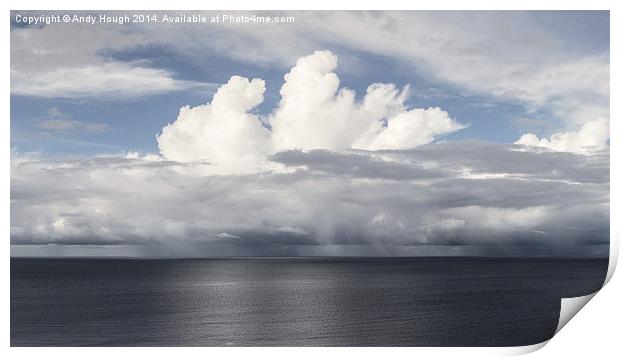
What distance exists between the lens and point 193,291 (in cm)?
5991

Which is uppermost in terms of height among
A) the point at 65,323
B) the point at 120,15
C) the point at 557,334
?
the point at 120,15

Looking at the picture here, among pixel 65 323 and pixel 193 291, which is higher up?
pixel 193 291

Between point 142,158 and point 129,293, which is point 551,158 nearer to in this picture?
point 142,158

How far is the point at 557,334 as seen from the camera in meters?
17.7

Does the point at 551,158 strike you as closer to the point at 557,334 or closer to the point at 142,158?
the point at 557,334

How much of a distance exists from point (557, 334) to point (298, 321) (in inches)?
893

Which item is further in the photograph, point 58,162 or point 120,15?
point 58,162

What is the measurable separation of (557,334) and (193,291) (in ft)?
153

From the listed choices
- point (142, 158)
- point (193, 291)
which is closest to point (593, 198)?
point (142, 158)

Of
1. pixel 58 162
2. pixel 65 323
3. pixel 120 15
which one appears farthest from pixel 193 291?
pixel 120 15

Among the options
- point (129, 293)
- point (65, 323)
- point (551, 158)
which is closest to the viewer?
point (551, 158)
